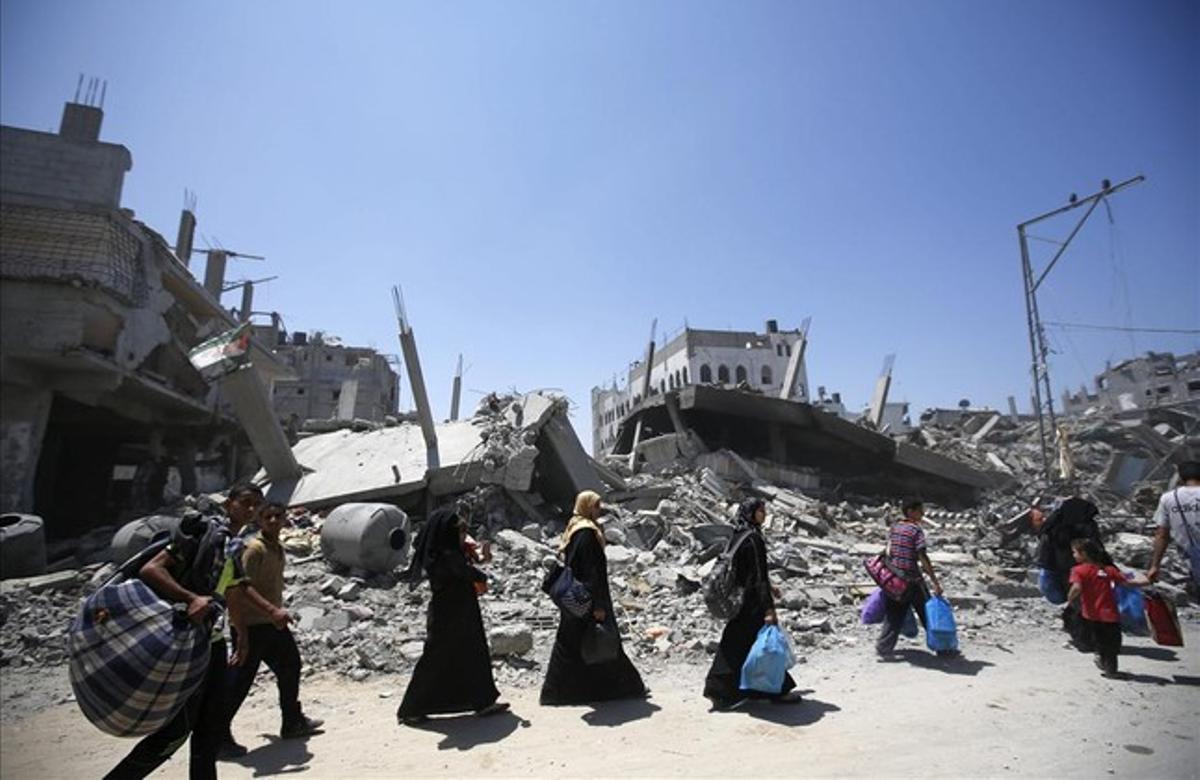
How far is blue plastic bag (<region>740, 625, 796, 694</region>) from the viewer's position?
3.61m

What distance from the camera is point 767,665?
11.9 feet

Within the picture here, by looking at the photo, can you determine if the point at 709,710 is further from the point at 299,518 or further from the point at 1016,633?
the point at 299,518

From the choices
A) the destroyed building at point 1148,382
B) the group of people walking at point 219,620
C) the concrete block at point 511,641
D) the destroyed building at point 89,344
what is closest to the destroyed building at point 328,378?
the destroyed building at point 89,344

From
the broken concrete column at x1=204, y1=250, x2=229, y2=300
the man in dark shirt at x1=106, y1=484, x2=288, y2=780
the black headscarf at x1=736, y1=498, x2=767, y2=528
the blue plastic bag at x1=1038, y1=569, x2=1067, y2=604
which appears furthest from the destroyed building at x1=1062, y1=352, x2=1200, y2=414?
the broken concrete column at x1=204, y1=250, x2=229, y2=300

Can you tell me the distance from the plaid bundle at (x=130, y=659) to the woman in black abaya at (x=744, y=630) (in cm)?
292

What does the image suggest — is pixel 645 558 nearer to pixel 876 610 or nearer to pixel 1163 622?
pixel 876 610

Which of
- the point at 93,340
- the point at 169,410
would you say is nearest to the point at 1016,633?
the point at 93,340

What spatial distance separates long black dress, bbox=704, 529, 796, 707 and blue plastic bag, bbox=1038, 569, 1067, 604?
136 inches

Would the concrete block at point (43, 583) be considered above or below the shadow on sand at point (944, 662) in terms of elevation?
below

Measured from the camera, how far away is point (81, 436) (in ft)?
51.3

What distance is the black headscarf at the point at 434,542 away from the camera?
3.72 metres

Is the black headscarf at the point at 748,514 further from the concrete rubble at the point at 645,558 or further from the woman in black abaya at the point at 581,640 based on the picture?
the concrete rubble at the point at 645,558

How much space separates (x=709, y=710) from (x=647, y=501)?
745 centimetres

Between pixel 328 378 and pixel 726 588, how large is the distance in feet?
139
